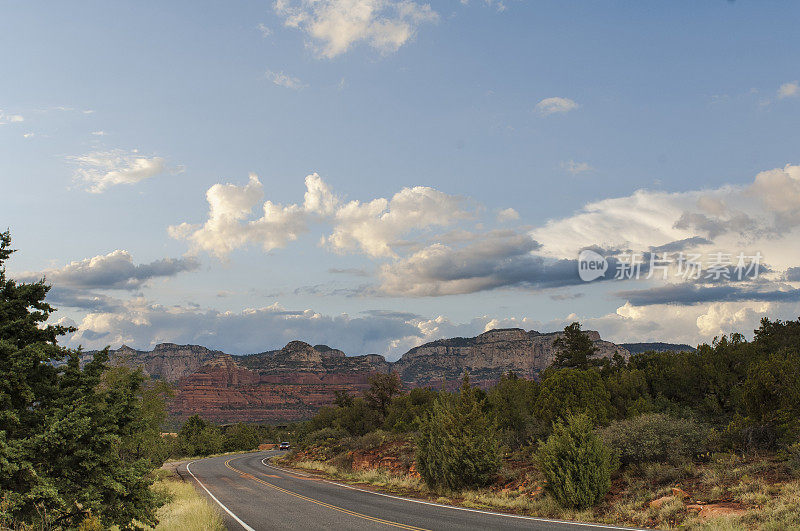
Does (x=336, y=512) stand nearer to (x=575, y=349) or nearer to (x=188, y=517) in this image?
(x=188, y=517)

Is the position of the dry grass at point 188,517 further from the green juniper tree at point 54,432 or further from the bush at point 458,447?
the bush at point 458,447

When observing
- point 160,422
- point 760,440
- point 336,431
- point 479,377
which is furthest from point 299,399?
point 760,440

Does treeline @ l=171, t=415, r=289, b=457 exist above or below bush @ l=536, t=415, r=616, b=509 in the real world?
below

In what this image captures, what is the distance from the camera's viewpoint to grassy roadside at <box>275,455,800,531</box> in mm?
12320

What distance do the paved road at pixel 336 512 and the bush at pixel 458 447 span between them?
2171 mm

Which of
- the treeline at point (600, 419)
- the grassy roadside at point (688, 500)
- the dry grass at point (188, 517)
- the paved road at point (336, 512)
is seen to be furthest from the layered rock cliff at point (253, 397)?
the grassy roadside at point (688, 500)

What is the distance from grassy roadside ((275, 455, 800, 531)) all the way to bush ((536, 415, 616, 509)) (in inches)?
16.5

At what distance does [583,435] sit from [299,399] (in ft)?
576

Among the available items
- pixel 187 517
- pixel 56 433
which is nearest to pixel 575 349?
pixel 187 517

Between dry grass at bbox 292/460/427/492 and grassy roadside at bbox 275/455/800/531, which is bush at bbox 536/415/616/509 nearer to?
grassy roadside at bbox 275/455/800/531

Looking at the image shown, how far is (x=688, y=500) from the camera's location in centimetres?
1445

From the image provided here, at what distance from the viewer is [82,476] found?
10.5 m

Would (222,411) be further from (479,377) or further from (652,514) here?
(652,514)

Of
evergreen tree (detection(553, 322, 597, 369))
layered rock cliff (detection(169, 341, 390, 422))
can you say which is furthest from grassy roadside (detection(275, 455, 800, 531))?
layered rock cliff (detection(169, 341, 390, 422))
